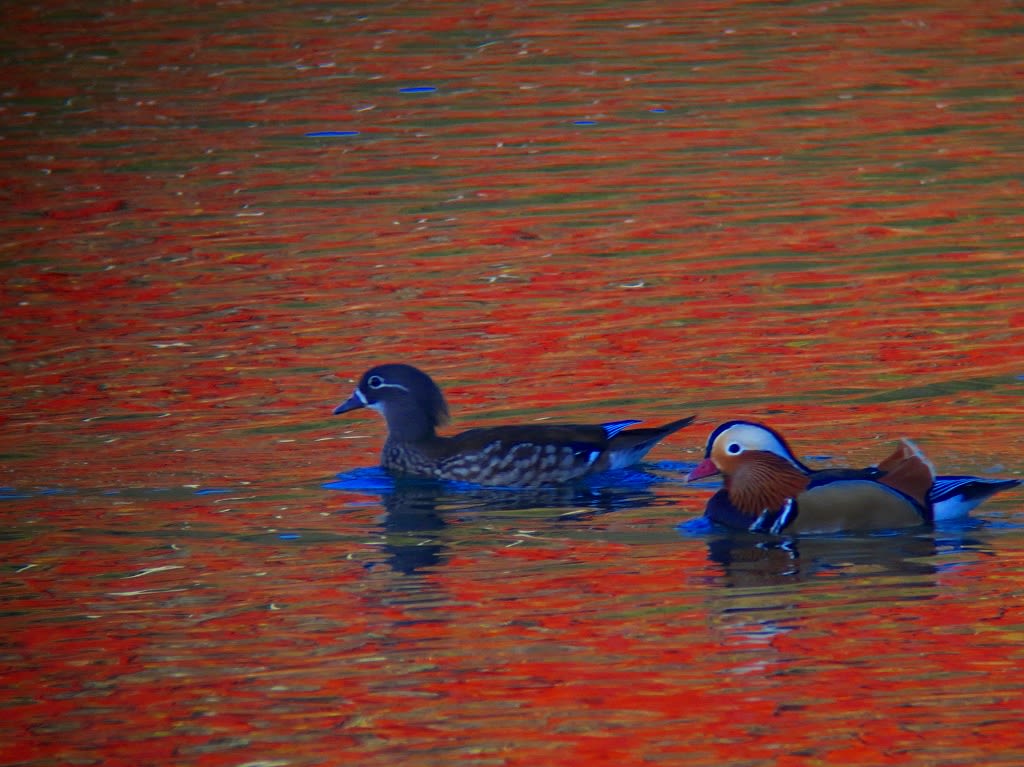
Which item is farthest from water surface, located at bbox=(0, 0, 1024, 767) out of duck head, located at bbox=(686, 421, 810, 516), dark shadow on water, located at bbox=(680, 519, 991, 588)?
duck head, located at bbox=(686, 421, 810, 516)

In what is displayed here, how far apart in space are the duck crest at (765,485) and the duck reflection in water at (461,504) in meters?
0.73

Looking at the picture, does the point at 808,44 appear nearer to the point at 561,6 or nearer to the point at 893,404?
the point at 561,6

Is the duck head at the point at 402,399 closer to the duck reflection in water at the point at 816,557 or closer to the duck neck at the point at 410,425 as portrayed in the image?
the duck neck at the point at 410,425

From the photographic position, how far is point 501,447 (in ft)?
37.0

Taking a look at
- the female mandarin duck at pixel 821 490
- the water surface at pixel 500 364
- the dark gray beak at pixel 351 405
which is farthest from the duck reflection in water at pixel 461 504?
the female mandarin duck at pixel 821 490

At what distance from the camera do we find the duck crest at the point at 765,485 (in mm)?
9906

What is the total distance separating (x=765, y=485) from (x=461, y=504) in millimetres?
1929

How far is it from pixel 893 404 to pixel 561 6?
1735 cm

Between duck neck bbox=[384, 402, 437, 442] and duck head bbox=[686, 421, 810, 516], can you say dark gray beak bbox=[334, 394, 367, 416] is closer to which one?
duck neck bbox=[384, 402, 437, 442]

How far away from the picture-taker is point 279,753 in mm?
7117

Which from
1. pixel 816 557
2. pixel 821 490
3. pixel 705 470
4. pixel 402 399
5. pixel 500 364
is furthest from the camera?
pixel 500 364

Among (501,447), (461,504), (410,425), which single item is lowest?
(461,504)

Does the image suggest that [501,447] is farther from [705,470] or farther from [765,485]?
[765,485]

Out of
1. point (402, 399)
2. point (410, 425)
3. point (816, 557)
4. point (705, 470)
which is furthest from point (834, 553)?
point (402, 399)
